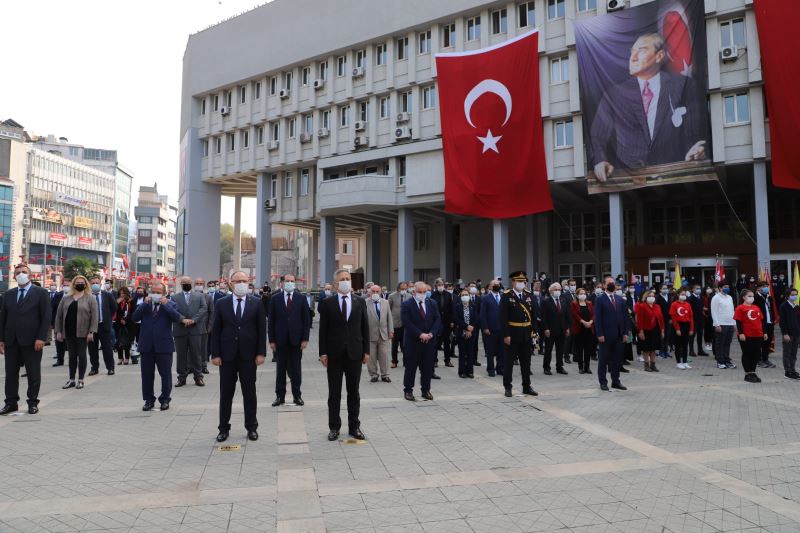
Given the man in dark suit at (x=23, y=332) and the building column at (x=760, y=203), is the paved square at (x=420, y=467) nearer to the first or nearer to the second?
the man in dark suit at (x=23, y=332)

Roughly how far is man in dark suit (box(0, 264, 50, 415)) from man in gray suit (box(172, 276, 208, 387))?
2717 millimetres

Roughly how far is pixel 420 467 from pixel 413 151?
27712 mm

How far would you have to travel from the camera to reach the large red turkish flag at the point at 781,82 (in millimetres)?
22094

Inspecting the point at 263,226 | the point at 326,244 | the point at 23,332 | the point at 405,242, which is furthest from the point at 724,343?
the point at 263,226

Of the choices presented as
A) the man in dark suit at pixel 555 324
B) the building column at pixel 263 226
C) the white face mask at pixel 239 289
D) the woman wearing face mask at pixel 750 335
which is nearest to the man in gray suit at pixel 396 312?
the man in dark suit at pixel 555 324

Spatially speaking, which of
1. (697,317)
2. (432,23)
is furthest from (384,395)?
(432,23)

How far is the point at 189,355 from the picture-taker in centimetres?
1095

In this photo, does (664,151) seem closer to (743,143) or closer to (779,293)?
(743,143)

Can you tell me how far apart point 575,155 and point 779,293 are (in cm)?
1084

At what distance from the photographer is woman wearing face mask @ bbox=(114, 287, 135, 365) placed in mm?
14188

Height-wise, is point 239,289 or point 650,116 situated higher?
point 650,116

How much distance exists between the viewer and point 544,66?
28.4 meters

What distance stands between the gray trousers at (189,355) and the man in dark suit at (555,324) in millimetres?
7430

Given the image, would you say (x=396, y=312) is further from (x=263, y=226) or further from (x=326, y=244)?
(x=263, y=226)
